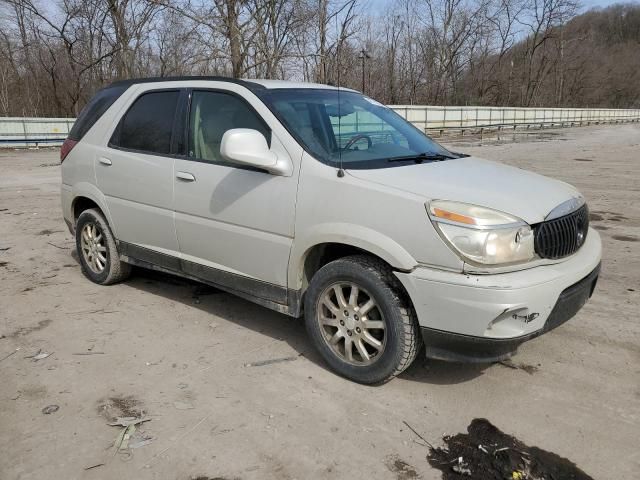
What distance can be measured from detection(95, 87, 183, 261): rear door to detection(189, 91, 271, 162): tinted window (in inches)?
8.8

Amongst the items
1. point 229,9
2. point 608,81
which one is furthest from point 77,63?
point 608,81

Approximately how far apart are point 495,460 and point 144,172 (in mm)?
3284

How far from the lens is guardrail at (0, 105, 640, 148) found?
2186 cm

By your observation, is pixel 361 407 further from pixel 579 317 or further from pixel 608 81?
pixel 608 81

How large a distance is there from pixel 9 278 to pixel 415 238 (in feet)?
14.4

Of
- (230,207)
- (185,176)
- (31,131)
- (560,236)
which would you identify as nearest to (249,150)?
(230,207)

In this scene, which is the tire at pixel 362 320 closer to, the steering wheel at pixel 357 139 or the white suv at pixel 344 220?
the white suv at pixel 344 220

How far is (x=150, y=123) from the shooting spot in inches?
179

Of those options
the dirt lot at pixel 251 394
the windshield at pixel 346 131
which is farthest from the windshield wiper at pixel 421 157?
the dirt lot at pixel 251 394

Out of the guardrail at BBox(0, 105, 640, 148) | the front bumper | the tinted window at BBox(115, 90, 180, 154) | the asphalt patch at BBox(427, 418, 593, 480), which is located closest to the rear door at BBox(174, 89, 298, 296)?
the tinted window at BBox(115, 90, 180, 154)

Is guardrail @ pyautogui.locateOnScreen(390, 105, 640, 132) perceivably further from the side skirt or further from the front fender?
the front fender

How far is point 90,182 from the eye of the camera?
16.5 feet

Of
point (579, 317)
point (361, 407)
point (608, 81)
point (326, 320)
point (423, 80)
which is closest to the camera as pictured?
point (361, 407)

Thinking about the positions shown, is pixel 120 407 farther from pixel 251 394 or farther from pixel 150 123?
pixel 150 123
